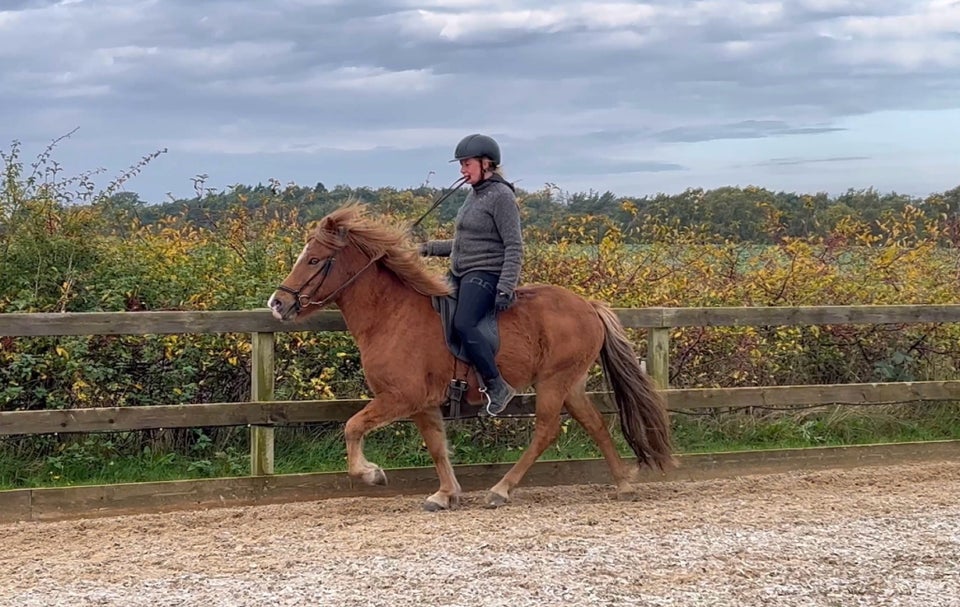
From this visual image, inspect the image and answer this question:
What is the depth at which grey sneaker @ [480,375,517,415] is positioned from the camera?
6.68 m

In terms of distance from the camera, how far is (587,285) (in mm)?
9242

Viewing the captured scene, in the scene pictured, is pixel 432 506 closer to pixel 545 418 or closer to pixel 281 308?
pixel 545 418

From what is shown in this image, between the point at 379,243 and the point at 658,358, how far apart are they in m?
2.38

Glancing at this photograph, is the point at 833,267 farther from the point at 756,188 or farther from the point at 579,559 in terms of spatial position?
the point at 579,559

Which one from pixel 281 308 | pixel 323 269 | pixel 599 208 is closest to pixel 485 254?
pixel 323 269

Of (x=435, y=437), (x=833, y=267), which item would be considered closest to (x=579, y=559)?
(x=435, y=437)

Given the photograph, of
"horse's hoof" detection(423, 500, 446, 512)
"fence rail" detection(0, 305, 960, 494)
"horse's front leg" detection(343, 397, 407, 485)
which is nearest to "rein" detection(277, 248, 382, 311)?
"fence rail" detection(0, 305, 960, 494)

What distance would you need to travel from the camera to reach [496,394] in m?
6.69

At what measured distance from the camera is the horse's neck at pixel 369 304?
671cm

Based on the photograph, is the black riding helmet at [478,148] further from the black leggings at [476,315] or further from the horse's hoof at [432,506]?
the horse's hoof at [432,506]

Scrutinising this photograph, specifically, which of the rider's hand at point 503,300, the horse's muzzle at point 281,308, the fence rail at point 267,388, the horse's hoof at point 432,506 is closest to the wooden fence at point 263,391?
the fence rail at point 267,388

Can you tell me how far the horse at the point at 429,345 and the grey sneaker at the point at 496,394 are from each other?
0.11 meters

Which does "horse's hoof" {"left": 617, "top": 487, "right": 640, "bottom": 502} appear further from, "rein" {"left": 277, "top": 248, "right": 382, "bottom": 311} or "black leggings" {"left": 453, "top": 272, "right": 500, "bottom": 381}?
"rein" {"left": 277, "top": 248, "right": 382, "bottom": 311}

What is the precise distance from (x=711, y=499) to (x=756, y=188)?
710 cm
